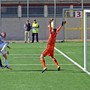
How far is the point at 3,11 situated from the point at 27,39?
28.5 feet

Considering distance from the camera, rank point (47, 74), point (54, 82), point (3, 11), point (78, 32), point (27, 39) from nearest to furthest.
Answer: point (54, 82)
point (47, 74)
point (27, 39)
point (78, 32)
point (3, 11)

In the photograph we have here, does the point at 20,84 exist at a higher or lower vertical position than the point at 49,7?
lower

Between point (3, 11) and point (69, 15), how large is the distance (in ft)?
24.1

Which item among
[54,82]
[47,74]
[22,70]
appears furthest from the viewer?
[22,70]

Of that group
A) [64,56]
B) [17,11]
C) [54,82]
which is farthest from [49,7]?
[54,82]

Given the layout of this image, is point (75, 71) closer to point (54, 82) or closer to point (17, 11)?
point (54, 82)

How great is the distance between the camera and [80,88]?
45.7 feet

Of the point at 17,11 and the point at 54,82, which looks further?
the point at 17,11

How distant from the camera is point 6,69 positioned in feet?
63.1

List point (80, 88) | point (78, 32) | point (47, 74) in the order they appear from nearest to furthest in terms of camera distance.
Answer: point (80, 88)
point (47, 74)
point (78, 32)

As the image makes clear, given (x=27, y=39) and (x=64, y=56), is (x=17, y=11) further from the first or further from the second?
(x=64, y=56)

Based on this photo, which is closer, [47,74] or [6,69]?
[47,74]

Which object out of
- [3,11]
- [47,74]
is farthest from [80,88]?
[3,11]

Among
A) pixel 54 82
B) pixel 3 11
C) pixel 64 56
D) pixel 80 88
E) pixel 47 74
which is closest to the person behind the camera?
pixel 80 88
